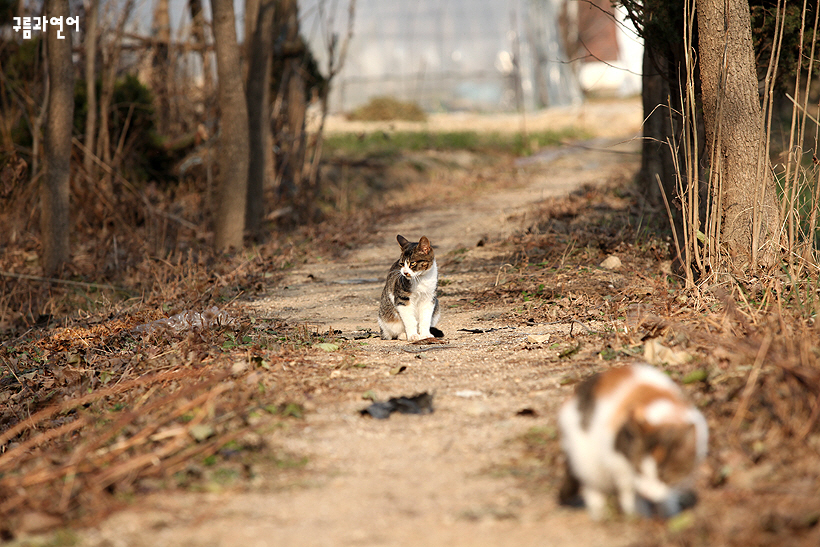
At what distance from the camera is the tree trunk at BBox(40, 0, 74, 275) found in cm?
761

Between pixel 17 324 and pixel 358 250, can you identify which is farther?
pixel 358 250

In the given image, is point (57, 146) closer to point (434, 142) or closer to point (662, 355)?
point (662, 355)

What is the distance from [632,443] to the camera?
2180 millimetres

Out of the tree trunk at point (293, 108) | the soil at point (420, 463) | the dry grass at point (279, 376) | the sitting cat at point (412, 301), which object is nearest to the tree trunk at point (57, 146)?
the dry grass at point (279, 376)

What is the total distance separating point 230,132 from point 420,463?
20.3 ft

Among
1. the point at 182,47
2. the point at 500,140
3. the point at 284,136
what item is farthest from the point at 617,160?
the point at 182,47

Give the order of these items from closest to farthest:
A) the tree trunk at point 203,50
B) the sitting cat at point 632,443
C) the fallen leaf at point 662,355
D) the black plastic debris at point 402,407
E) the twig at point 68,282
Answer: the sitting cat at point 632,443, the black plastic debris at point 402,407, the fallen leaf at point 662,355, the twig at point 68,282, the tree trunk at point 203,50

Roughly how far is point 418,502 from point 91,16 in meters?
8.77

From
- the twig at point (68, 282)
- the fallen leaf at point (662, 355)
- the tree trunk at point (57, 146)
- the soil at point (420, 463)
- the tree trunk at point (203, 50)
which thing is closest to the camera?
the soil at point (420, 463)

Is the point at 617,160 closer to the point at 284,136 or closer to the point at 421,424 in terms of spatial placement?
the point at 284,136

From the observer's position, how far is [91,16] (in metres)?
9.27

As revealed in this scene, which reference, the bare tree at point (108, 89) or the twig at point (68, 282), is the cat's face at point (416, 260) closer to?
the twig at point (68, 282)

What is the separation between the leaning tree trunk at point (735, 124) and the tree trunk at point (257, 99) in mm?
6069

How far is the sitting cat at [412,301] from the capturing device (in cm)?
514
